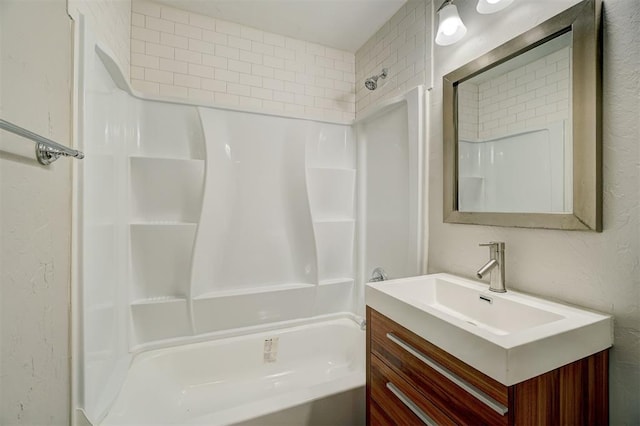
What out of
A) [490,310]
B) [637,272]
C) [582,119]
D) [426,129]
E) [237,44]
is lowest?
[490,310]

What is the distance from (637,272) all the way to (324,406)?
1.29 meters

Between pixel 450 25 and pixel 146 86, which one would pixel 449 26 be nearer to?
pixel 450 25

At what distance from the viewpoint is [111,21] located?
1.31 metres

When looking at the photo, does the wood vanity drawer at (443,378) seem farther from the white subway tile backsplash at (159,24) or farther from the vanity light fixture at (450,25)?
the white subway tile backsplash at (159,24)

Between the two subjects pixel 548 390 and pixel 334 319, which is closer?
pixel 548 390

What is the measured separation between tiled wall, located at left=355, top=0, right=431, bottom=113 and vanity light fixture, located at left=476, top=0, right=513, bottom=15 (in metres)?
0.44

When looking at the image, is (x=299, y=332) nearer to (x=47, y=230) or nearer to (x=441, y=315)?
(x=441, y=315)

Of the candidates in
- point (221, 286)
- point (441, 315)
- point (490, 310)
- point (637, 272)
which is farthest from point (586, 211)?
point (221, 286)

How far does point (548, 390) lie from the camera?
2.31ft

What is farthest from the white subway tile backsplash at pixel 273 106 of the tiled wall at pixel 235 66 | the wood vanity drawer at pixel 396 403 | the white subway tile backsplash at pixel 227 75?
A: the wood vanity drawer at pixel 396 403

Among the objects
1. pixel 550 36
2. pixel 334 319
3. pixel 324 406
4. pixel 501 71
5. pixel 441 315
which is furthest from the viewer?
pixel 334 319

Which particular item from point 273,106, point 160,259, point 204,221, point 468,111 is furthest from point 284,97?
point 160,259

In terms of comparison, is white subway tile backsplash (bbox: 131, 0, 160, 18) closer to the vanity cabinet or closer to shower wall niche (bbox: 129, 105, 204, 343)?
shower wall niche (bbox: 129, 105, 204, 343)

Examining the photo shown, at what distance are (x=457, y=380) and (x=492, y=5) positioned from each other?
4.56ft
